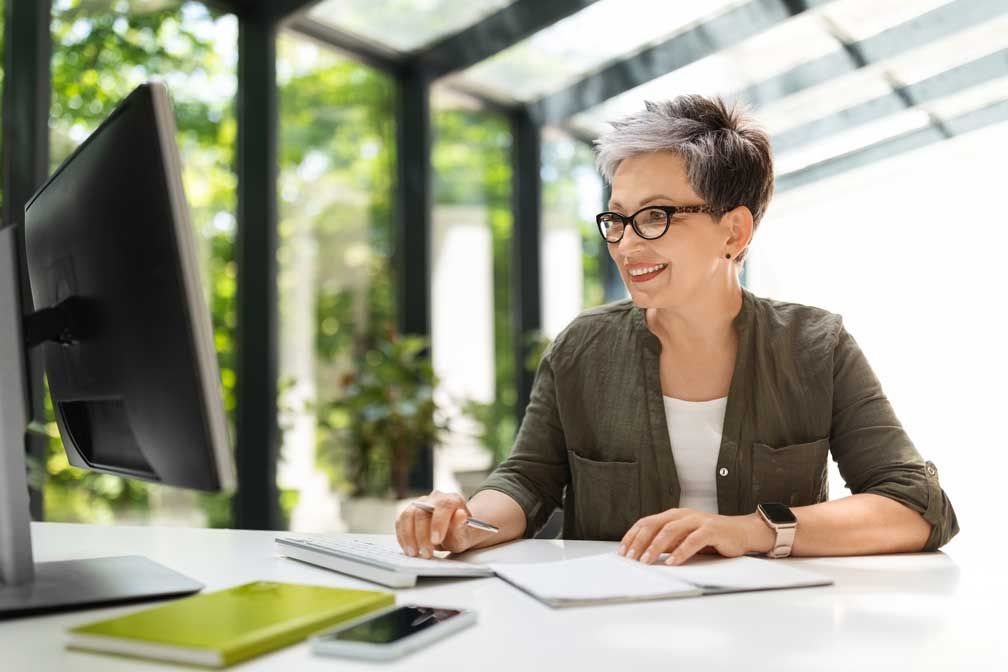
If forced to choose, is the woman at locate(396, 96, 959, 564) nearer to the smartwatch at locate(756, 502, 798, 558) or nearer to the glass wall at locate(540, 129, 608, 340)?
the smartwatch at locate(756, 502, 798, 558)

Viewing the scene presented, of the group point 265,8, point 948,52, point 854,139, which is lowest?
point 854,139

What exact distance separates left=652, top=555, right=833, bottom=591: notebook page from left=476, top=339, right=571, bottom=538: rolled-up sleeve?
49 cm

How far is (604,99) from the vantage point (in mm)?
4789

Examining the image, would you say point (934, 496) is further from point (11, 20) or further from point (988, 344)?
point (988, 344)

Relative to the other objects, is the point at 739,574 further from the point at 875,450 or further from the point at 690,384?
the point at 690,384

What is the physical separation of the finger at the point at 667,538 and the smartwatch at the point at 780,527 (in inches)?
5.6

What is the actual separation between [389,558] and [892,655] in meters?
0.60

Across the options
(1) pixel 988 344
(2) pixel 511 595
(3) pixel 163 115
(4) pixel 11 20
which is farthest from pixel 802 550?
(1) pixel 988 344

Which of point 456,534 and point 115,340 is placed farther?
point 456,534

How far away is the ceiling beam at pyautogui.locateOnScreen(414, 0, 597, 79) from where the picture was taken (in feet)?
13.4

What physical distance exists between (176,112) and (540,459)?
8.45 ft

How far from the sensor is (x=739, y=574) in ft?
3.59

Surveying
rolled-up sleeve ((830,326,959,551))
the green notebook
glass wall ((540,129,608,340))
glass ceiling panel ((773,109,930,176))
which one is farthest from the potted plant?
the green notebook

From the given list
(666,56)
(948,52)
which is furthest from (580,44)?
(948,52)
